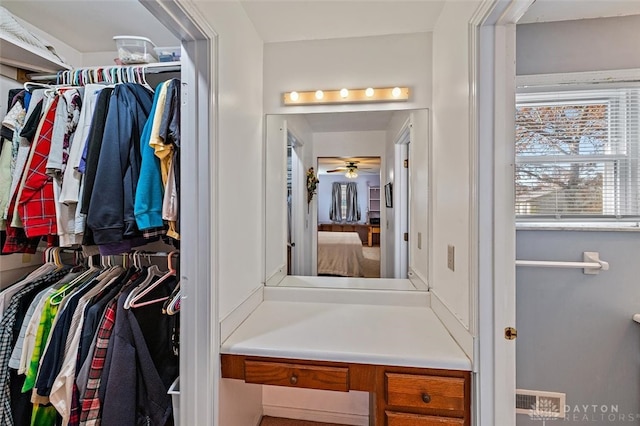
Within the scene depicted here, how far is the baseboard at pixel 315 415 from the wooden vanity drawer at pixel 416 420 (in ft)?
2.66

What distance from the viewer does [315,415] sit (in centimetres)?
166

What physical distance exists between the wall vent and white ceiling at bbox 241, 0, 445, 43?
2012 mm

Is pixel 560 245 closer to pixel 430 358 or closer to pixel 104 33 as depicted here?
pixel 430 358

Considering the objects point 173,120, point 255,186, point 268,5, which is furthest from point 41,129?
point 268,5

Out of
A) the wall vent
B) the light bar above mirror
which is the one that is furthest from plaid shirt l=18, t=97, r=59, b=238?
the wall vent

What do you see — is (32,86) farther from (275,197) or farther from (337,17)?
(337,17)

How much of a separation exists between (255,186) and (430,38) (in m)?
1.25

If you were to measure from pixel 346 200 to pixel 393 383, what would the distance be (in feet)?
3.60

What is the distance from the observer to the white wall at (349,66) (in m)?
1.47

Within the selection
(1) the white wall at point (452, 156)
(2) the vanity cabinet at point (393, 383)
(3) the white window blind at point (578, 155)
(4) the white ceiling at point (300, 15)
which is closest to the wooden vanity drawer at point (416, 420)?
(2) the vanity cabinet at point (393, 383)

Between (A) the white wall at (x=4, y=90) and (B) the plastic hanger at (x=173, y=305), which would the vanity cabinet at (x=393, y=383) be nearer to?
(B) the plastic hanger at (x=173, y=305)

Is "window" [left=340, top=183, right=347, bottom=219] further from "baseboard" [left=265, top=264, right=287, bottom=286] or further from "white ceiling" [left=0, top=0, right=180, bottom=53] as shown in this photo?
"white ceiling" [left=0, top=0, right=180, bottom=53]

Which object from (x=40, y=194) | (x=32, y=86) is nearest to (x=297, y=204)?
(x=40, y=194)

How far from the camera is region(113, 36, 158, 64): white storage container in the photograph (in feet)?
4.25
